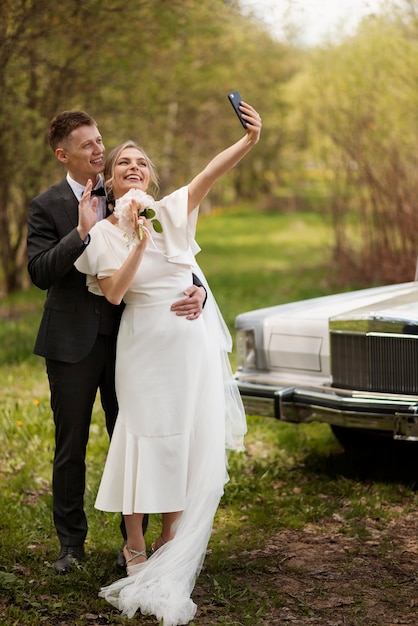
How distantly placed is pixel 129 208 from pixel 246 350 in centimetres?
226

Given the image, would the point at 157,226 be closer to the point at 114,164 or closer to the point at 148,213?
the point at 148,213

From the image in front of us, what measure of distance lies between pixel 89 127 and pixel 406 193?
938cm

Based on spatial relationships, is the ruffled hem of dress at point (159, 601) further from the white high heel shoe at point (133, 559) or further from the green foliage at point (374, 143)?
the green foliage at point (374, 143)

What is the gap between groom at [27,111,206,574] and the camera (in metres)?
4.00

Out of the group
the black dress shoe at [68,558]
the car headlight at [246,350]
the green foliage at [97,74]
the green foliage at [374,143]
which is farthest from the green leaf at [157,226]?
the green foliage at [374,143]

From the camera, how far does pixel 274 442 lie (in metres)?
6.56

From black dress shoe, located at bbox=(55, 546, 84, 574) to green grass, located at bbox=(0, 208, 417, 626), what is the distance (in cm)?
5

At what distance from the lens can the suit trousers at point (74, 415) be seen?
13.4 ft

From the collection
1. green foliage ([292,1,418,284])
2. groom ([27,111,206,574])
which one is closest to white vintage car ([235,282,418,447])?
groom ([27,111,206,574])

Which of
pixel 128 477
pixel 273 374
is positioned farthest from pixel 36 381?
pixel 128 477

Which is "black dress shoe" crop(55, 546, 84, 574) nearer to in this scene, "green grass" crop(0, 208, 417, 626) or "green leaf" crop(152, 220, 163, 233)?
"green grass" crop(0, 208, 417, 626)

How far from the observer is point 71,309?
13.2 ft

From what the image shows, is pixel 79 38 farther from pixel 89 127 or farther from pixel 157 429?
pixel 157 429

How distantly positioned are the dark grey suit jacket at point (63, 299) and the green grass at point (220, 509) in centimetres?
105
